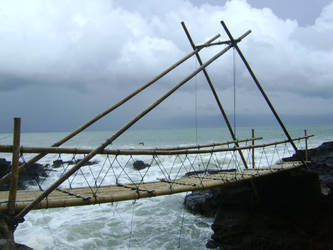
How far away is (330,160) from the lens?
705 cm

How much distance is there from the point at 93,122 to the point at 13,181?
2.34 metres

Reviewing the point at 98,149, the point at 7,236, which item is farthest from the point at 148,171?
the point at 7,236

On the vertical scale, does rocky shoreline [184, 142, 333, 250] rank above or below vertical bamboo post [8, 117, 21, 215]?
below

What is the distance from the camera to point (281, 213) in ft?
21.5

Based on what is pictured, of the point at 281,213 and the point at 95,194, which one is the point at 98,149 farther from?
the point at 281,213

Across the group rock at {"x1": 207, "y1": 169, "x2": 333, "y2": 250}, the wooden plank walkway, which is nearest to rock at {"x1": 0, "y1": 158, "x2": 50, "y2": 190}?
the wooden plank walkway

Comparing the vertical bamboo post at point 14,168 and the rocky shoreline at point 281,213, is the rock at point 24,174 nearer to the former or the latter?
the rocky shoreline at point 281,213

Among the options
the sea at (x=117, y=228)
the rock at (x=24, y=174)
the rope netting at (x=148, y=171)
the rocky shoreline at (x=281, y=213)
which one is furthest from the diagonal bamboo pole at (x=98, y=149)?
the rock at (x=24, y=174)

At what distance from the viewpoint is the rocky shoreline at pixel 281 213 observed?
230 inches

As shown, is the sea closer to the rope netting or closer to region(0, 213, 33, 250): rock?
the rope netting

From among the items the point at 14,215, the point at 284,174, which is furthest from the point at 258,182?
the point at 14,215

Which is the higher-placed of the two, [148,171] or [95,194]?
[95,194]

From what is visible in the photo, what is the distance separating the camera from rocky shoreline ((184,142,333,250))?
230 inches

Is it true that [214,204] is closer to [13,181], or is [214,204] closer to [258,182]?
[258,182]
